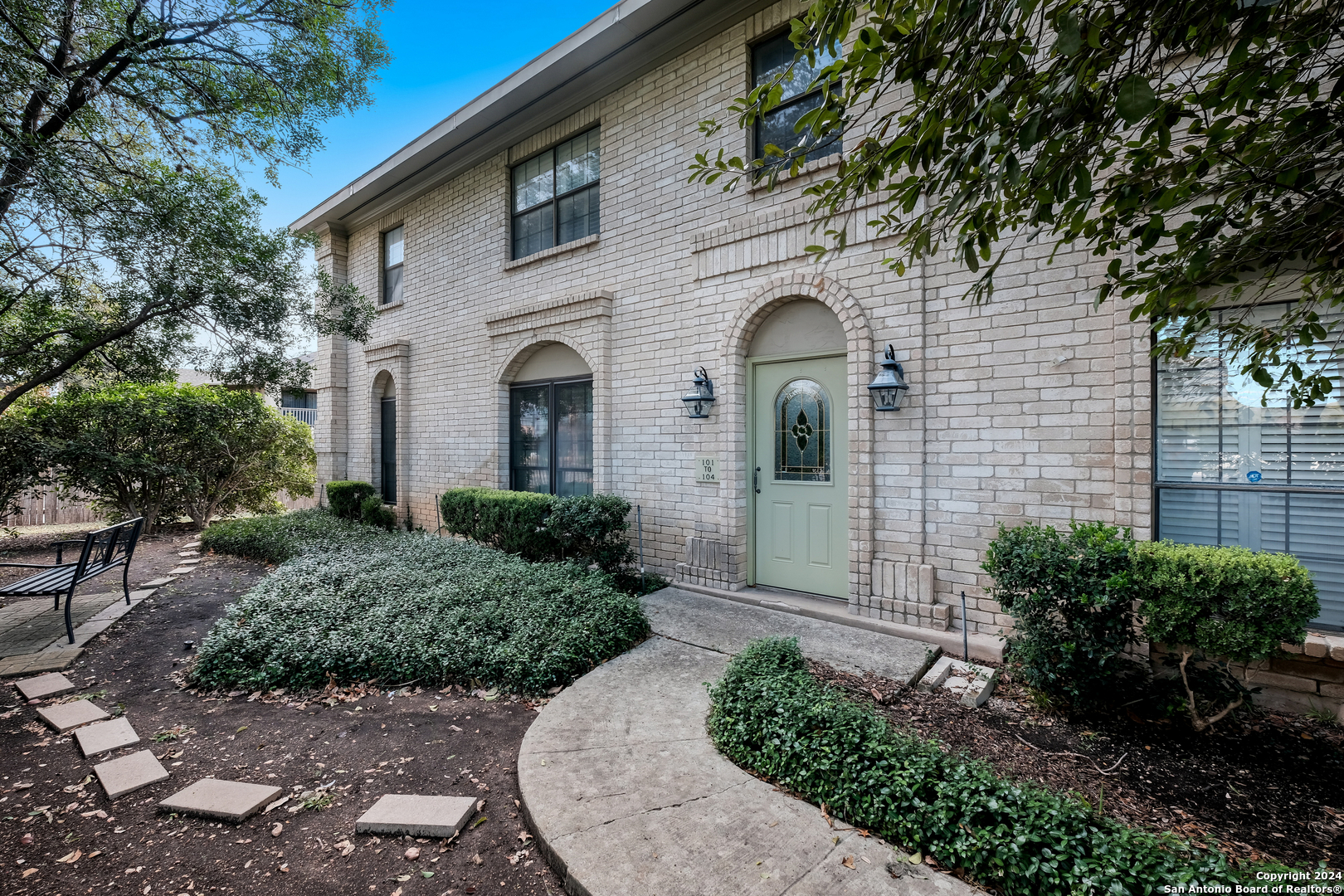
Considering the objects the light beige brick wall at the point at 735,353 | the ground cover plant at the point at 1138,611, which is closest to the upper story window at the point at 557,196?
the light beige brick wall at the point at 735,353

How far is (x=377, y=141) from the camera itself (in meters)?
8.61

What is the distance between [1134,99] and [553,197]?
6766 mm

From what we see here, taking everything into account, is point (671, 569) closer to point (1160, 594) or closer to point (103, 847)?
point (1160, 594)

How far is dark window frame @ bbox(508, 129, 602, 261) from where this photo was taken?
676 centimetres

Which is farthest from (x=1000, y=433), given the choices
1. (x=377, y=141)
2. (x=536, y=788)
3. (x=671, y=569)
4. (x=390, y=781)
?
(x=377, y=141)

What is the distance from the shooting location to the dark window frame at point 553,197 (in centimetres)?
676

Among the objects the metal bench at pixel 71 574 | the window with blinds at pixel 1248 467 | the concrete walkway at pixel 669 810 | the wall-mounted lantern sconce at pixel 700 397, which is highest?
the wall-mounted lantern sconce at pixel 700 397

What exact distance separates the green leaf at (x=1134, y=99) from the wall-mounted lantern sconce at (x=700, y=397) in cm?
407

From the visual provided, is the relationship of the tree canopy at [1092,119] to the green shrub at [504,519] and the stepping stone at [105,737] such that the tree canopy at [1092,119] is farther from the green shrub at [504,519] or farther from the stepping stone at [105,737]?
the green shrub at [504,519]

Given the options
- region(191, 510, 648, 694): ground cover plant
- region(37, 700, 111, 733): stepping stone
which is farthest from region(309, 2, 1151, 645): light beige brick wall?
region(37, 700, 111, 733): stepping stone

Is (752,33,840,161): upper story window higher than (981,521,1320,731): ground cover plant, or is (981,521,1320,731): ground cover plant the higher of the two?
(752,33,840,161): upper story window

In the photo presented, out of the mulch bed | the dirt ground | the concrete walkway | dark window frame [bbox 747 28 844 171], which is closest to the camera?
the concrete walkway

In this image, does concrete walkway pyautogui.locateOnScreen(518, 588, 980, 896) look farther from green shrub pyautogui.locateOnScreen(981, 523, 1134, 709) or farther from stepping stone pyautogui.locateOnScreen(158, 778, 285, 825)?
stepping stone pyautogui.locateOnScreen(158, 778, 285, 825)

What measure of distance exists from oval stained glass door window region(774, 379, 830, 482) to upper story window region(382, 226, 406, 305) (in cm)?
731
